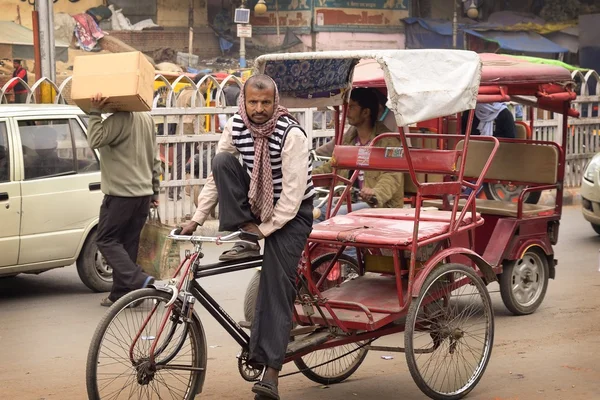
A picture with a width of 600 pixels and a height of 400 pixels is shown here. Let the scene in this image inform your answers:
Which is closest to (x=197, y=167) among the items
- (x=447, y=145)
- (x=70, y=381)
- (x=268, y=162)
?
(x=447, y=145)

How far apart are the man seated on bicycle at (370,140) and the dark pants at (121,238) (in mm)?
1591

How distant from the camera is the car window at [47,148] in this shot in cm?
847

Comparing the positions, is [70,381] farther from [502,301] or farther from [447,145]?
[447,145]

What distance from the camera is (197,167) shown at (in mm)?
12703

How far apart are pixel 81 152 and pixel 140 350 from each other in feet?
14.4

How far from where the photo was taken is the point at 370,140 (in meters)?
7.59

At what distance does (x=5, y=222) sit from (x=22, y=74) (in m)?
15.5

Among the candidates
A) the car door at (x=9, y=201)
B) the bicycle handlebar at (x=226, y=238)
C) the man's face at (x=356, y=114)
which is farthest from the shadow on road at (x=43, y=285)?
the bicycle handlebar at (x=226, y=238)

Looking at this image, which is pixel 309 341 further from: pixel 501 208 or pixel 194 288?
pixel 501 208

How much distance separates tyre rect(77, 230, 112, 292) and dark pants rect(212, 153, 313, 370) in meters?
4.01

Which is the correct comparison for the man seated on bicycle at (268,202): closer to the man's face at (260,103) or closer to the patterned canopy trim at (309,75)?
the man's face at (260,103)

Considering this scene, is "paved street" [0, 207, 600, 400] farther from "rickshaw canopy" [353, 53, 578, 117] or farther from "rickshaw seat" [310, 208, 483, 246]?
"rickshaw canopy" [353, 53, 578, 117]

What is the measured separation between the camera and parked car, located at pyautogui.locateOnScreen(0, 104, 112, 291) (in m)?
8.30

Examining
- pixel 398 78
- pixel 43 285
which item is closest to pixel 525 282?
pixel 398 78
